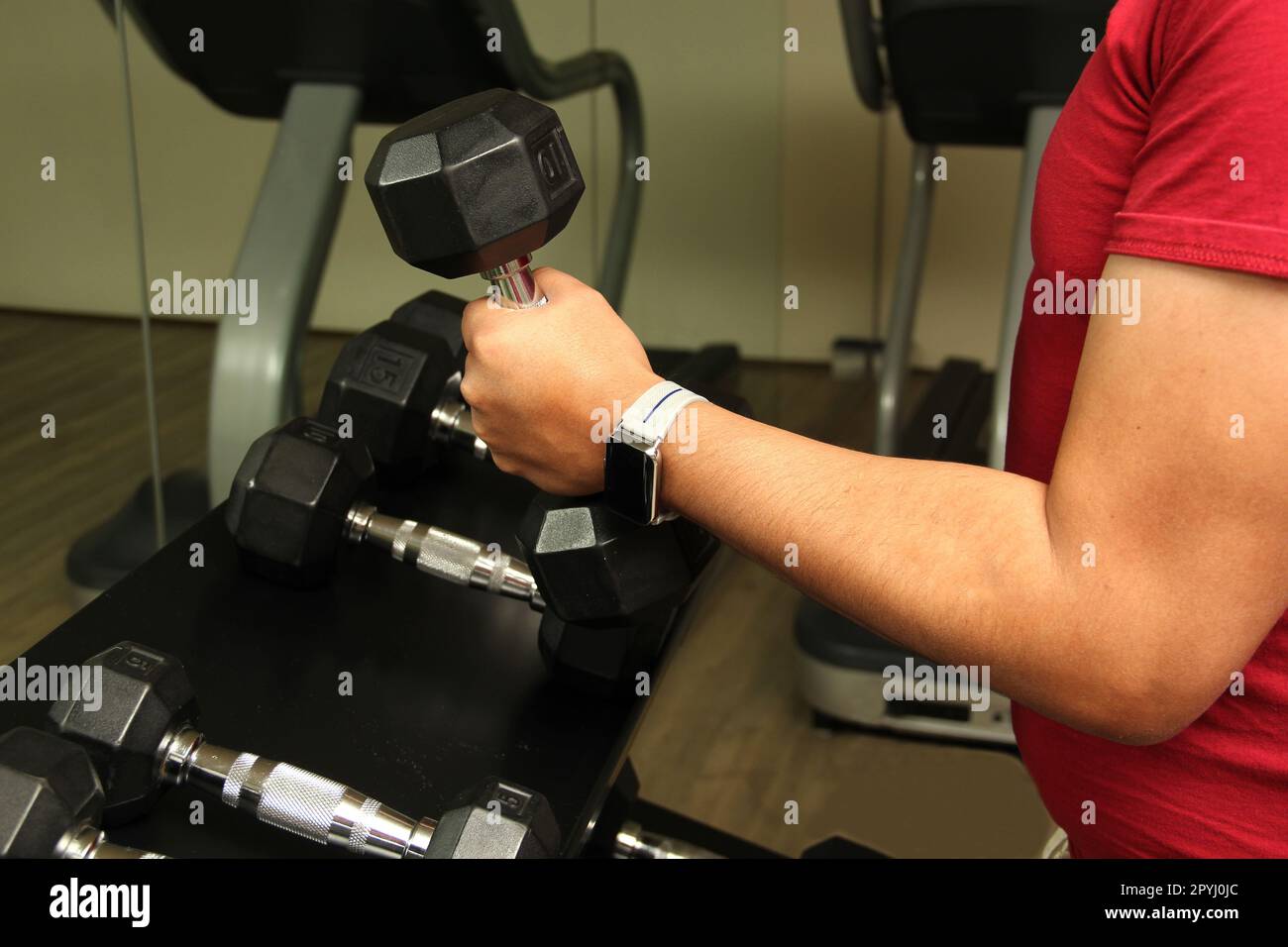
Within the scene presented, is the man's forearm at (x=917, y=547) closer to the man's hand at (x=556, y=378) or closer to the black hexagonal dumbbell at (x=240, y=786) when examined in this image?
the man's hand at (x=556, y=378)

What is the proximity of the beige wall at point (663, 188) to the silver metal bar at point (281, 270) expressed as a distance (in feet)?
0.27

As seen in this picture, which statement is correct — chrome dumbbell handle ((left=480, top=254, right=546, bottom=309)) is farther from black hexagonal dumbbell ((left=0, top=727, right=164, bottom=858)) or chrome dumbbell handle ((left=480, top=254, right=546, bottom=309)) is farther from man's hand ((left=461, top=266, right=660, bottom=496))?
black hexagonal dumbbell ((left=0, top=727, right=164, bottom=858))

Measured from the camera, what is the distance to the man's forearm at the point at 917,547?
23.8 inches

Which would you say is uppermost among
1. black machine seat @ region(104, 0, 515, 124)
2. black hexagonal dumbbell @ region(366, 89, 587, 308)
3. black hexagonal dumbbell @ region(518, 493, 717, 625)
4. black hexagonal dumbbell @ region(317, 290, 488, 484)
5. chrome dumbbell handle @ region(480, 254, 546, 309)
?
black machine seat @ region(104, 0, 515, 124)

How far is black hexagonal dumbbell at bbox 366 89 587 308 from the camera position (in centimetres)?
68

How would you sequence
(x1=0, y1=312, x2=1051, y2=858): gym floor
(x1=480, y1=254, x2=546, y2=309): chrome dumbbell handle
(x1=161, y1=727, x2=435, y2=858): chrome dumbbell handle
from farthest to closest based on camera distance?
(x1=0, y1=312, x2=1051, y2=858): gym floor → (x1=480, y1=254, x2=546, y2=309): chrome dumbbell handle → (x1=161, y1=727, x2=435, y2=858): chrome dumbbell handle

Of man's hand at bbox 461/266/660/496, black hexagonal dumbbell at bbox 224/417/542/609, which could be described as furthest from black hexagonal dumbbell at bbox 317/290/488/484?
man's hand at bbox 461/266/660/496

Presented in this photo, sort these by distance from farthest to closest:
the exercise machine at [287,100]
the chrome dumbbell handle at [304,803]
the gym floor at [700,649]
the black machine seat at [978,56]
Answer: the black machine seat at [978,56] → the exercise machine at [287,100] → the gym floor at [700,649] → the chrome dumbbell handle at [304,803]

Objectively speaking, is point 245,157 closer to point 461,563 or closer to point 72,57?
point 72,57

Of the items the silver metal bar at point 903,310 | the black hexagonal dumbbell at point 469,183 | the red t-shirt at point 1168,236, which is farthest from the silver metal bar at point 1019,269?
the black hexagonal dumbbell at point 469,183

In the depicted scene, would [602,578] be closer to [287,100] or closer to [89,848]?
[89,848]

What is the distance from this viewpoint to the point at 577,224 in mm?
2156
